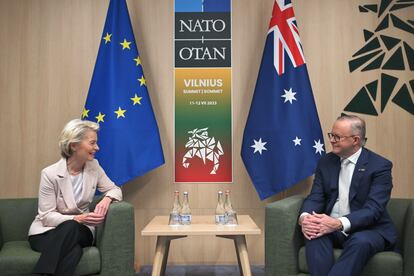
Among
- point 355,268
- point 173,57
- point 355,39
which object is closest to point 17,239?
point 173,57

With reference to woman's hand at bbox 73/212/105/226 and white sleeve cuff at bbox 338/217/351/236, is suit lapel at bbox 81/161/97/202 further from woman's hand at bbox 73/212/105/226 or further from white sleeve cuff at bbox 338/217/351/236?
white sleeve cuff at bbox 338/217/351/236

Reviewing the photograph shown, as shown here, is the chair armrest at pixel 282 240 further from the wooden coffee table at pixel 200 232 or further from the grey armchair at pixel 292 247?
the wooden coffee table at pixel 200 232

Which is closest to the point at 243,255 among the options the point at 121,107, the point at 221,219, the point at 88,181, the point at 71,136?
the point at 221,219

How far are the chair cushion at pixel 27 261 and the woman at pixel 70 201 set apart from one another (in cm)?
6

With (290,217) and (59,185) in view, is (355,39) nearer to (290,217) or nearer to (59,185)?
(290,217)

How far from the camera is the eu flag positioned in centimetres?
377

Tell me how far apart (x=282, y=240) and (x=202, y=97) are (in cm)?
168

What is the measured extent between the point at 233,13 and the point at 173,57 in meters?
0.69

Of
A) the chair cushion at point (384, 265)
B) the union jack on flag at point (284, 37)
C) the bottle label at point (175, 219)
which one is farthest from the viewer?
the union jack on flag at point (284, 37)

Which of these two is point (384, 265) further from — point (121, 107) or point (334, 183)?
point (121, 107)

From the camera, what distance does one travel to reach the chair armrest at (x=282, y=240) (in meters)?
2.92

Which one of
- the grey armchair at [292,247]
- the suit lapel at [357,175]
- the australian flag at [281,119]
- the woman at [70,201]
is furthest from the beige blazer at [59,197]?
the suit lapel at [357,175]

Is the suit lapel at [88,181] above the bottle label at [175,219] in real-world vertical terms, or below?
above

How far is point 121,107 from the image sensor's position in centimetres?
382
